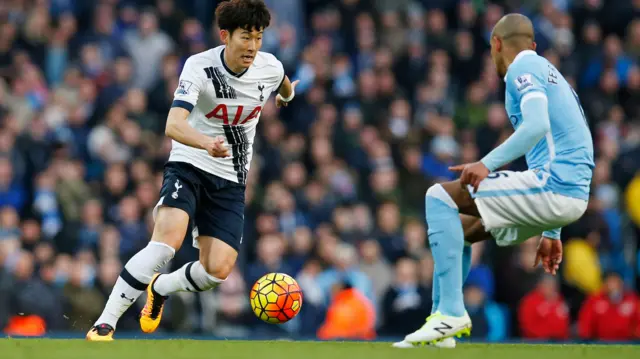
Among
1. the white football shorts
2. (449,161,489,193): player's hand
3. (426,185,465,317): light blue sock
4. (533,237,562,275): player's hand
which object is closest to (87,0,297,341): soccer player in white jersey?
(426,185,465,317): light blue sock

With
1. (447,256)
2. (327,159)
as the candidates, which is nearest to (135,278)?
(447,256)

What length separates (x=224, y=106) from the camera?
8852mm

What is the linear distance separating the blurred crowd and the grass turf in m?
5.99

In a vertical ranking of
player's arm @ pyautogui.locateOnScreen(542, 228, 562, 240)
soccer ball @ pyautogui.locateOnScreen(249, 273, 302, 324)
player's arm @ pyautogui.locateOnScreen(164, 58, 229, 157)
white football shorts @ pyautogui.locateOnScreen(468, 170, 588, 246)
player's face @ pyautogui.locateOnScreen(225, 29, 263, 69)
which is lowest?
soccer ball @ pyautogui.locateOnScreen(249, 273, 302, 324)

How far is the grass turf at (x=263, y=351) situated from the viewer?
6773 millimetres

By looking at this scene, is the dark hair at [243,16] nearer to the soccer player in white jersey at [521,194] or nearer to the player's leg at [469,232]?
the soccer player in white jersey at [521,194]

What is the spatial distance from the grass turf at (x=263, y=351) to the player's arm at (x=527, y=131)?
119cm

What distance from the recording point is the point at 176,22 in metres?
18.0

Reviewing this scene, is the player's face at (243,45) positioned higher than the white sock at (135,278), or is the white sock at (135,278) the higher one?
the player's face at (243,45)

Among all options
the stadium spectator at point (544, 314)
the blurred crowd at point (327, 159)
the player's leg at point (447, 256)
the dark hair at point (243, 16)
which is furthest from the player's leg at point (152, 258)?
the stadium spectator at point (544, 314)

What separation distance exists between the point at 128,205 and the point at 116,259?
0.77 metres

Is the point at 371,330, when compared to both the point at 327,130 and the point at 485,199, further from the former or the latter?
the point at 485,199

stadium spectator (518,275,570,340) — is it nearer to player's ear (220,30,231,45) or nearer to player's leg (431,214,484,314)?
player's leg (431,214,484,314)

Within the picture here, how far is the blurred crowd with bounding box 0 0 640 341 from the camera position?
14.2 m
